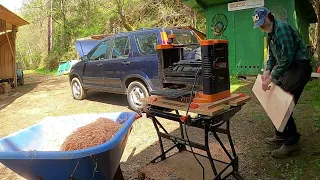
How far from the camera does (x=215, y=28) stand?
9617 millimetres

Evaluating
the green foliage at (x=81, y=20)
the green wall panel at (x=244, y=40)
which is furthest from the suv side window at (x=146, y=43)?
the green foliage at (x=81, y=20)

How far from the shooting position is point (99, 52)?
23.9 ft

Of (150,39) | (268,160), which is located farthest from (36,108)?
(268,160)

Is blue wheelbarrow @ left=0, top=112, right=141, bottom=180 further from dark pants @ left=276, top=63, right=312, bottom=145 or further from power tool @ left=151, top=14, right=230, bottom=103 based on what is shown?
dark pants @ left=276, top=63, right=312, bottom=145

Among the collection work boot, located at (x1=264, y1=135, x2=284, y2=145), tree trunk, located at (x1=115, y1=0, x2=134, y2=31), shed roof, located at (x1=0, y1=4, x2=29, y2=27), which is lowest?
work boot, located at (x1=264, y1=135, x2=284, y2=145)

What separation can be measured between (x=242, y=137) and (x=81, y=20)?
19874 mm

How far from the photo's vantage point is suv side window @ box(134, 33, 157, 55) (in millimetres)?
5965

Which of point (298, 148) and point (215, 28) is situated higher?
point (215, 28)

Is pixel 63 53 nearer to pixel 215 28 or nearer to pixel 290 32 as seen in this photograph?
pixel 215 28

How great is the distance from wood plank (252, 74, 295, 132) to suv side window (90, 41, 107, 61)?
454 cm

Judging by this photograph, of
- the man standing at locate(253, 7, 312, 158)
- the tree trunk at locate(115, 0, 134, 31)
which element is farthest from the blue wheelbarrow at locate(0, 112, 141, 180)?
the tree trunk at locate(115, 0, 134, 31)

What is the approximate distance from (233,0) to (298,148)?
256 inches

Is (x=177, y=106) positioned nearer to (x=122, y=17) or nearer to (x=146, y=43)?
(x=146, y=43)

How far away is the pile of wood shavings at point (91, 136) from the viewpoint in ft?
8.67
